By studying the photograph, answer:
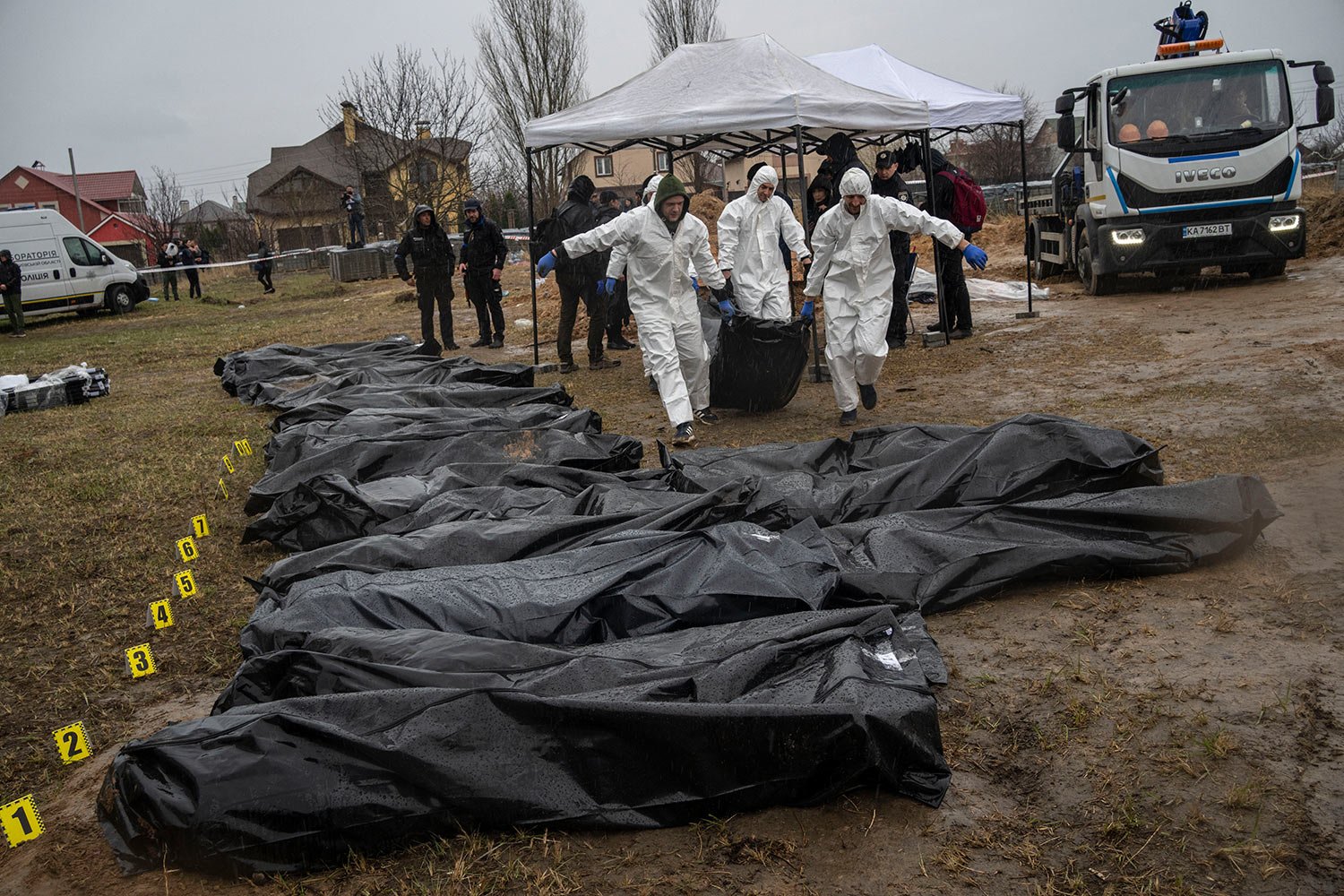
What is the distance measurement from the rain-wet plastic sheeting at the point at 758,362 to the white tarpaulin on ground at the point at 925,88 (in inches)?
134

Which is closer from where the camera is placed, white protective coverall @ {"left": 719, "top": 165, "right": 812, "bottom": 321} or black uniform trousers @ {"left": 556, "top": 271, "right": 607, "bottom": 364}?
white protective coverall @ {"left": 719, "top": 165, "right": 812, "bottom": 321}

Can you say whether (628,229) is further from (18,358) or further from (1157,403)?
(18,358)

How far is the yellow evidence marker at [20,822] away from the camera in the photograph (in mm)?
2840

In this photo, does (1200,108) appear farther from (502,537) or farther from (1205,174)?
(502,537)

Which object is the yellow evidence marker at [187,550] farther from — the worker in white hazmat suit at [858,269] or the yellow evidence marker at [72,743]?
the worker in white hazmat suit at [858,269]

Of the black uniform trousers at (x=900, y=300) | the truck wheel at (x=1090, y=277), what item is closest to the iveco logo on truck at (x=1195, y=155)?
the truck wheel at (x=1090, y=277)

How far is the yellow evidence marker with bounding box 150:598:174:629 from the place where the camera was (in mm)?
4430

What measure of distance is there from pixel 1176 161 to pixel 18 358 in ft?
54.5

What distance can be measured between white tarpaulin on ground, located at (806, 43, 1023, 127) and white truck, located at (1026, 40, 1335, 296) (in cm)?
76

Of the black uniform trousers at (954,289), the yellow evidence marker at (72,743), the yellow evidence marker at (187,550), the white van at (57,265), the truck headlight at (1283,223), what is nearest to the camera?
the yellow evidence marker at (72,743)

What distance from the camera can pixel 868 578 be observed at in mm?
3783

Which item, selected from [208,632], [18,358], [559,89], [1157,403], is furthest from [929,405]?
[559,89]

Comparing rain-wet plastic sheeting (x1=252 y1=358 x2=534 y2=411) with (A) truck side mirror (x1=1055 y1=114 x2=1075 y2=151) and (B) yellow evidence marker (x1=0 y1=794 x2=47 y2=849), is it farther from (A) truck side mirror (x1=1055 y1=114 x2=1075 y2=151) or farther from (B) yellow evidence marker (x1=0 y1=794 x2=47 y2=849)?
(A) truck side mirror (x1=1055 y1=114 x2=1075 y2=151)

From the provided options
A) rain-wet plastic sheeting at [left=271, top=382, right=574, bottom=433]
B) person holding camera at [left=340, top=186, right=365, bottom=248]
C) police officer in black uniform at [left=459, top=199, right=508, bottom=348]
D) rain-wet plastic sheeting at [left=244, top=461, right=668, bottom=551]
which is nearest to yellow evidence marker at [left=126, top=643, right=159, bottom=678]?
rain-wet plastic sheeting at [left=244, top=461, right=668, bottom=551]
